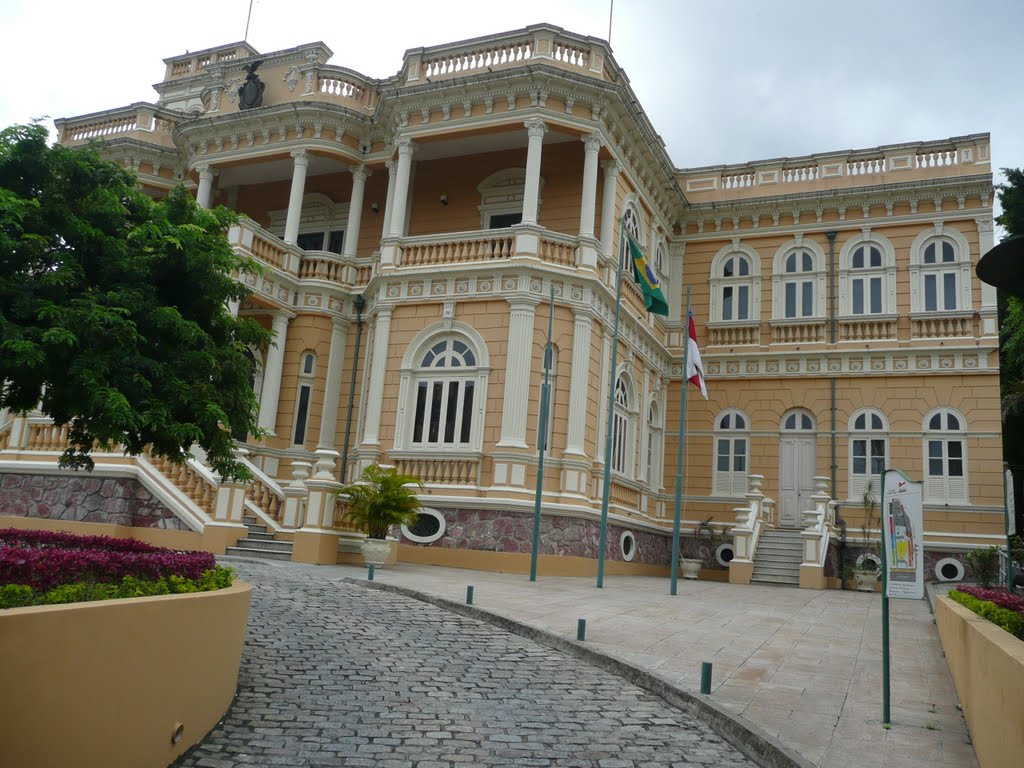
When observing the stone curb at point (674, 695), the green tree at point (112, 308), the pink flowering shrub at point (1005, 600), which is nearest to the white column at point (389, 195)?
the stone curb at point (674, 695)

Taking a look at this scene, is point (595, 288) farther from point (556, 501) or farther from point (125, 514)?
point (125, 514)

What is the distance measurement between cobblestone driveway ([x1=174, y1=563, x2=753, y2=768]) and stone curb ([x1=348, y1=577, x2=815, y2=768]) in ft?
0.32

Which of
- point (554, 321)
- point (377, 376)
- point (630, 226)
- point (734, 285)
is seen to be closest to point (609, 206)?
point (630, 226)

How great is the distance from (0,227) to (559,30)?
15061 millimetres

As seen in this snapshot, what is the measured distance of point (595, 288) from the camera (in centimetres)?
1878

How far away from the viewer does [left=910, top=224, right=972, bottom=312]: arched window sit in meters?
22.6

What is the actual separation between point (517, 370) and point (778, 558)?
307 inches

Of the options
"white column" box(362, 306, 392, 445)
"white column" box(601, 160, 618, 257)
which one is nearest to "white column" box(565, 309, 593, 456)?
"white column" box(601, 160, 618, 257)

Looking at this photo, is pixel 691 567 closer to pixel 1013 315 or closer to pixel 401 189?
pixel 1013 315

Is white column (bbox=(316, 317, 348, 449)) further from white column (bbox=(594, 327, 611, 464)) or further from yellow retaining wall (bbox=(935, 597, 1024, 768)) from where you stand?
yellow retaining wall (bbox=(935, 597, 1024, 768))

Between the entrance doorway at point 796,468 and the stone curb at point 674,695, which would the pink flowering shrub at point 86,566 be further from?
the entrance doorway at point 796,468

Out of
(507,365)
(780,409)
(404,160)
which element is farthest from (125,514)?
(780,409)

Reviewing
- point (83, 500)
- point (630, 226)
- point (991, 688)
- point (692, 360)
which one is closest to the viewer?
point (991, 688)

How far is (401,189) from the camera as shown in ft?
65.7
